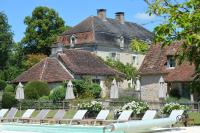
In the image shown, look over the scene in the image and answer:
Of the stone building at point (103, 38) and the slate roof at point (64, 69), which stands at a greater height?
the stone building at point (103, 38)

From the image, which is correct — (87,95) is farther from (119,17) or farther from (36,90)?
(119,17)

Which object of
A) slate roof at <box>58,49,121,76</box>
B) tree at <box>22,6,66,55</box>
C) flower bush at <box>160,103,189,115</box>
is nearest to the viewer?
flower bush at <box>160,103,189,115</box>

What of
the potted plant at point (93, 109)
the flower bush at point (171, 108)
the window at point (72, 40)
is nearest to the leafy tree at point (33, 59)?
the window at point (72, 40)

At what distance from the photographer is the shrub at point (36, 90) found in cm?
4431

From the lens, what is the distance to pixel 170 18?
1662 centimetres

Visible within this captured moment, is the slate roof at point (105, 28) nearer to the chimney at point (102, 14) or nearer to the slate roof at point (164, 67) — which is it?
the chimney at point (102, 14)

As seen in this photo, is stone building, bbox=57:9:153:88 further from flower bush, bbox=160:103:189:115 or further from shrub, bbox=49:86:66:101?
flower bush, bbox=160:103:189:115

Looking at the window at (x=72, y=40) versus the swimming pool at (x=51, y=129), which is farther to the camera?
the window at (x=72, y=40)

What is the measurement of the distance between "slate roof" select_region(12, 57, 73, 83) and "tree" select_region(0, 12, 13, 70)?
85.6 feet

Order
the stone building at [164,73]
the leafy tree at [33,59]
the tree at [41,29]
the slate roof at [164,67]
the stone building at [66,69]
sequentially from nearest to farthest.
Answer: the stone building at [164,73], the slate roof at [164,67], the stone building at [66,69], the leafy tree at [33,59], the tree at [41,29]

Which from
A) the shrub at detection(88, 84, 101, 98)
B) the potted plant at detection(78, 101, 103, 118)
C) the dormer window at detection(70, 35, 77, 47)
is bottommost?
the potted plant at detection(78, 101, 103, 118)

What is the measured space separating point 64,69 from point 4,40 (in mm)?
30240

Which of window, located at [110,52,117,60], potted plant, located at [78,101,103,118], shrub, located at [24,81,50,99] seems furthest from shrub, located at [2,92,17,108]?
window, located at [110,52,117,60]

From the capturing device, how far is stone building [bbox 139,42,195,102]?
135ft
